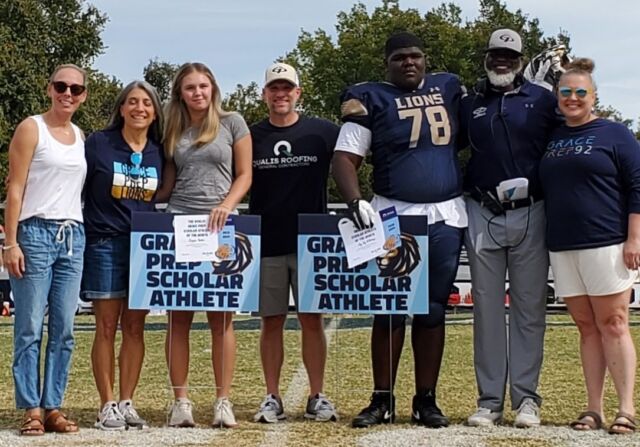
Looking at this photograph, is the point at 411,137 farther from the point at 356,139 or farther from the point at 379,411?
the point at 379,411

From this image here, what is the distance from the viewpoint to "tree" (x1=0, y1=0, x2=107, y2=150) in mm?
32094

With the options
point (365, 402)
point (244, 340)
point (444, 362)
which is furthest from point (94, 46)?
point (365, 402)

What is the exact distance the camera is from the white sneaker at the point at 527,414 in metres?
5.51

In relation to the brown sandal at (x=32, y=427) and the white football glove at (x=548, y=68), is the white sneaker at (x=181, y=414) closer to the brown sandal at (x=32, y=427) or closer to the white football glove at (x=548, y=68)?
the brown sandal at (x=32, y=427)

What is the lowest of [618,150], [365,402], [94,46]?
[365,402]

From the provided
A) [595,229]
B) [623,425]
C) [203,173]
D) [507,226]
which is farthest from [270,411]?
[595,229]

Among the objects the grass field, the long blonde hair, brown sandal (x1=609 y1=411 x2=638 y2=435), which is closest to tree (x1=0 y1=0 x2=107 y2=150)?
the grass field

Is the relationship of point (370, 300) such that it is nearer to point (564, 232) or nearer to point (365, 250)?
point (365, 250)

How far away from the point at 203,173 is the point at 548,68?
2.24m

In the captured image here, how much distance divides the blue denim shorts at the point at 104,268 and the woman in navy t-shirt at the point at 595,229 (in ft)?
7.88

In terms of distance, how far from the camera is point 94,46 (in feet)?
119

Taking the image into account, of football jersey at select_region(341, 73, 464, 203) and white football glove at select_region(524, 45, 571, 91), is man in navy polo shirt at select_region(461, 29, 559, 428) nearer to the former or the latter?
football jersey at select_region(341, 73, 464, 203)

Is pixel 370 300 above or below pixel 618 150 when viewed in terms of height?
below

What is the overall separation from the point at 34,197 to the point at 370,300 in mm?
1959
